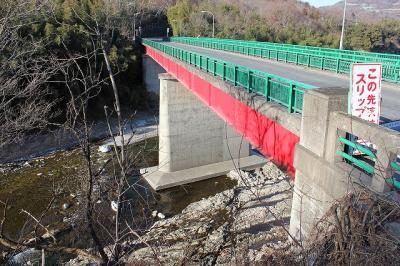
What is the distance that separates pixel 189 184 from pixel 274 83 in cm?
1384

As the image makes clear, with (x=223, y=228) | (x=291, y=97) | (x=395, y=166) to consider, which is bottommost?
(x=223, y=228)

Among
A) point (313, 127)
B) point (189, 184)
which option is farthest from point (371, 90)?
point (189, 184)

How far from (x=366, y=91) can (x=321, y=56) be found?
12114mm

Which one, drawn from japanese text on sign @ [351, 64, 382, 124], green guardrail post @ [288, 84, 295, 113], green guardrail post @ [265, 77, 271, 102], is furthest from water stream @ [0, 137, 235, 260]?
japanese text on sign @ [351, 64, 382, 124]

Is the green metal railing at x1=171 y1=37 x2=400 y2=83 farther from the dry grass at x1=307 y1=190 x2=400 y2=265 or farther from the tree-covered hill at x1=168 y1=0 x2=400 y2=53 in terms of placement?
the tree-covered hill at x1=168 y1=0 x2=400 y2=53

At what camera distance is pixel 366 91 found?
18.5 ft

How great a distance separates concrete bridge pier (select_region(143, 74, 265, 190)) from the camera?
23422 mm

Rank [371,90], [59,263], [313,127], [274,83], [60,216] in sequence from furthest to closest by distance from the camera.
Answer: [60,216], [59,263], [274,83], [313,127], [371,90]

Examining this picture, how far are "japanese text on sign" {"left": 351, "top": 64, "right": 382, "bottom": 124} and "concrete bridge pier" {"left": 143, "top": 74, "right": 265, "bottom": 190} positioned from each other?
56.3 ft

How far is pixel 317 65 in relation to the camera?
17.8 m

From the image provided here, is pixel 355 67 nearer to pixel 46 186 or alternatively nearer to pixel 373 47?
pixel 46 186

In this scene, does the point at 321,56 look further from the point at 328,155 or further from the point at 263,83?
the point at 328,155

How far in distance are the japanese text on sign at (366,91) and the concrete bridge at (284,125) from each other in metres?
0.32

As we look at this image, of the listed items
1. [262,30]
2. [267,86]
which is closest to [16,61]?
[267,86]
